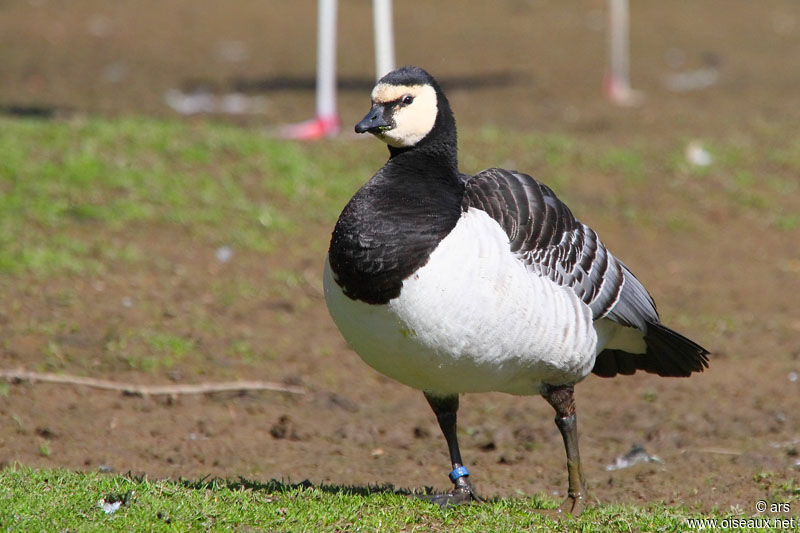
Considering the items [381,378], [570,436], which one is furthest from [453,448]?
[381,378]

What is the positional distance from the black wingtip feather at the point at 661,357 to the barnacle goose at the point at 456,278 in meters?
0.23

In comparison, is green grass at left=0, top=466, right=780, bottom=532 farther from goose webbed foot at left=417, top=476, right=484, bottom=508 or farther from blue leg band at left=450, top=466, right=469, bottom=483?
blue leg band at left=450, top=466, right=469, bottom=483

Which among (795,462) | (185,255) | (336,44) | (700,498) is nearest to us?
(700,498)

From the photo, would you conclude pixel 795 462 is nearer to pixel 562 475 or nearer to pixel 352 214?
pixel 562 475

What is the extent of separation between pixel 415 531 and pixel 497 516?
1.30 ft

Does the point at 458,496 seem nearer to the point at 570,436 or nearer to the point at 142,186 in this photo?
the point at 570,436

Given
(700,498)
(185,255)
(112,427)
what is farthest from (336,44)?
(700,498)

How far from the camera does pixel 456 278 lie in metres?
3.99

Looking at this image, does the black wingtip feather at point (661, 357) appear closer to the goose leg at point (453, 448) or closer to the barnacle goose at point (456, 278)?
the barnacle goose at point (456, 278)

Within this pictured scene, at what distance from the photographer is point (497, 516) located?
4.41m

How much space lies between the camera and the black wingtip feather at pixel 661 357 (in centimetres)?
501

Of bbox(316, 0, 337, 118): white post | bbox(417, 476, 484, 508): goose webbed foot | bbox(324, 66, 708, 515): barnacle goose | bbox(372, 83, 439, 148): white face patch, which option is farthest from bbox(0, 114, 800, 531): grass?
bbox(372, 83, 439, 148): white face patch

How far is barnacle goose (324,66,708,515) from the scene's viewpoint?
13.1ft

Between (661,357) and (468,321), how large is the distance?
1555 millimetres
